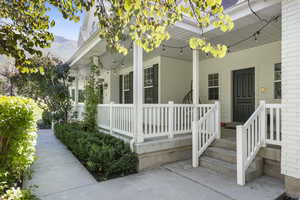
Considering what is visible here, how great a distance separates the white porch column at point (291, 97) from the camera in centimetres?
279

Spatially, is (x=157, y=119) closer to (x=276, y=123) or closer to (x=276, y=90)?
(x=276, y=123)

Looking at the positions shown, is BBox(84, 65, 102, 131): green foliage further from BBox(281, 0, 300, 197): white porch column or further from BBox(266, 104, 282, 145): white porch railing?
BBox(281, 0, 300, 197): white porch column

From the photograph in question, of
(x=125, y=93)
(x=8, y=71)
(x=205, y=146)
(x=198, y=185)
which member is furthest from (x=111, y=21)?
(x=8, y=71)

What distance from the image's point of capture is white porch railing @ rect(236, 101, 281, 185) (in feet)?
10.2

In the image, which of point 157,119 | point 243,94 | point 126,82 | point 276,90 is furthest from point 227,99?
point 126,82

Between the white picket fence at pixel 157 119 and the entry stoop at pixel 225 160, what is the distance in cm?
80

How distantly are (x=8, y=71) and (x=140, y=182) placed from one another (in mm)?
12730

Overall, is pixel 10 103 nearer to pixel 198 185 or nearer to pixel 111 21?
pixel 111 21

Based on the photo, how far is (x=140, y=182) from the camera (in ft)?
10.8

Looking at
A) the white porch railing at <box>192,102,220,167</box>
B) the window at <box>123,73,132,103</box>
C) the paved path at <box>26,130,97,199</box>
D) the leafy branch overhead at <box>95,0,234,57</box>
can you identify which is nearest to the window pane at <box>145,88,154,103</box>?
the window at <box>123,73,132,103</box>

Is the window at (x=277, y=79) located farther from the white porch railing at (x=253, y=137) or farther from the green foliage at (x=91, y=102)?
the green foliage at (x=91, y=102)

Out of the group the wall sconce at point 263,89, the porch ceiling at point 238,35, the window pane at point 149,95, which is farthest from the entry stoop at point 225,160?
the window pane at point 149,95

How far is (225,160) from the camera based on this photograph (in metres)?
3.89

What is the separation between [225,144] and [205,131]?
54 cm
